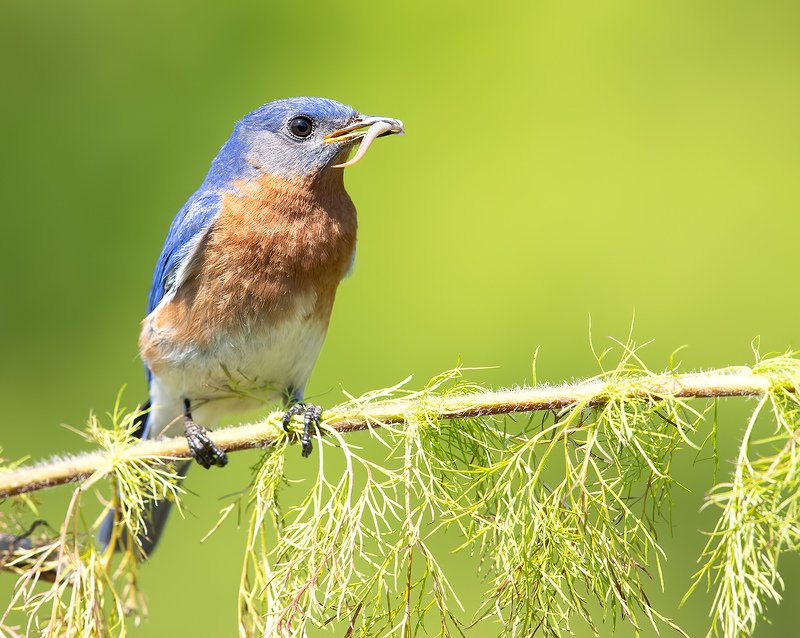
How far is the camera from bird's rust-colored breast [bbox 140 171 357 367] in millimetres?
A: 3057

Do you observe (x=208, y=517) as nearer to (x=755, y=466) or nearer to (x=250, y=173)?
(x=250, y=173)

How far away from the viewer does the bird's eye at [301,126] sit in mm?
3352

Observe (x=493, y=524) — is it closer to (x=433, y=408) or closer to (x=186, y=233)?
(x=433, y=408)

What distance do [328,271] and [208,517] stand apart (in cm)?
163

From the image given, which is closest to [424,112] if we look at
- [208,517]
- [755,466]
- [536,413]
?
[208,517]

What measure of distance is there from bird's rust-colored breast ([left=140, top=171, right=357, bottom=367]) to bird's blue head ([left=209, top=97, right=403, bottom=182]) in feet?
0.24

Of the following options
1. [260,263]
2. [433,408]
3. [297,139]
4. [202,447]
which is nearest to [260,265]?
[260,263]

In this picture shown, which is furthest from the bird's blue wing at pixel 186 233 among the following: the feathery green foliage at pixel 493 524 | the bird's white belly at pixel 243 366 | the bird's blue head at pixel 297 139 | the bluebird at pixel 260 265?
the feathery green foliage at pixel 493 524

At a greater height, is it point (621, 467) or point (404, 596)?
point (621, 467)

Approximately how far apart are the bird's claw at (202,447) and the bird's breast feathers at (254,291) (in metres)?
0.37

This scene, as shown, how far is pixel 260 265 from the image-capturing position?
10.0ft

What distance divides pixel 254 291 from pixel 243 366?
27 centimetres

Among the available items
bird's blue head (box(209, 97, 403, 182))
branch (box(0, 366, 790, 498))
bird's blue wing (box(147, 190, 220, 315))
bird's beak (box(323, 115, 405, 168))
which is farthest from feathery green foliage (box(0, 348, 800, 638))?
bird's blue head (box(209, 97, 403, 182))

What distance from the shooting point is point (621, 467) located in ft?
5.64
